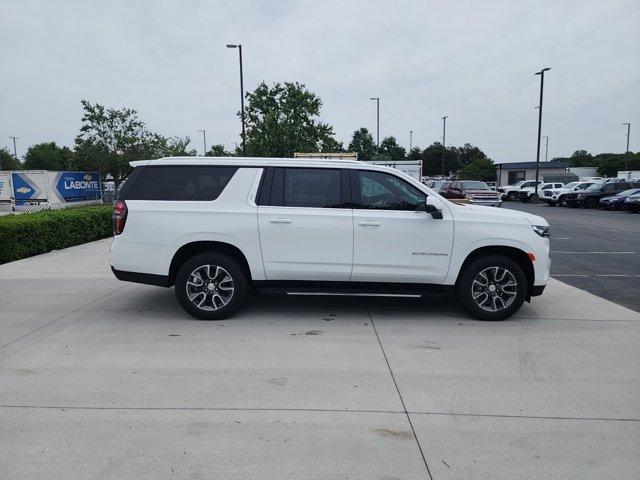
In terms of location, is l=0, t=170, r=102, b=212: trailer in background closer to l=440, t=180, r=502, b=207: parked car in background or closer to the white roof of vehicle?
l=440, t=180, r=502, b=207: parked car in background

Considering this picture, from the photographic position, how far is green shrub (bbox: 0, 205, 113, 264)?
33.1ft

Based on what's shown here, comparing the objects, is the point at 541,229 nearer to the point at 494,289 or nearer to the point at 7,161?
the point at 494,289

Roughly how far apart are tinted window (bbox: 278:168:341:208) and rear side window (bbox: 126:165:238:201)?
0.64m

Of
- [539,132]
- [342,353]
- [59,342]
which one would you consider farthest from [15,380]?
[539,132]

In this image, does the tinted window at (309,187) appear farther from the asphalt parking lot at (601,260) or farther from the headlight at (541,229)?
the asphalt parking lot at (601,260)

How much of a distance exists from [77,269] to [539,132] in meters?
32.7

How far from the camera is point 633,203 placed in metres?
26.0

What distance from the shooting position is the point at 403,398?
387 cm

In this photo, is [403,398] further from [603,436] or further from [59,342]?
[59,342]

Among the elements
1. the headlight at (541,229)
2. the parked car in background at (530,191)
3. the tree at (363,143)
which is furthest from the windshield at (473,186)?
the tree at (363,143)

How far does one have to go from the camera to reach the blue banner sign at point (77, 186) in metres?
22.9

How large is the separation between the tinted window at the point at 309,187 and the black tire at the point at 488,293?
1.74m

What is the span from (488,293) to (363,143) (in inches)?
2591

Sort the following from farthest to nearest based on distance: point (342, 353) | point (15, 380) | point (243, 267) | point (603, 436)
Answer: point (243, 267), point (342, 353), point (15, 380), point (603, 436)
